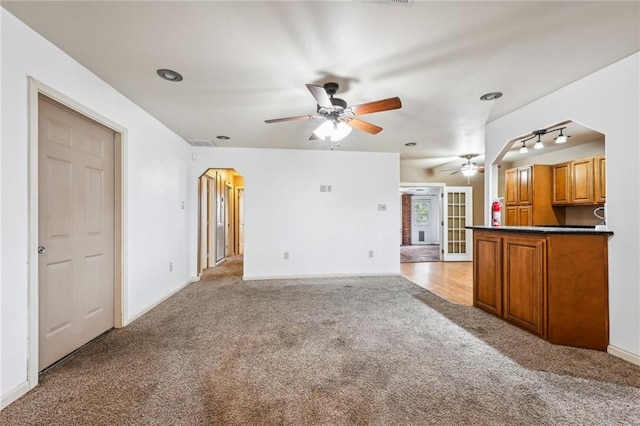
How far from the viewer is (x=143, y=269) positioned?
10.9ft

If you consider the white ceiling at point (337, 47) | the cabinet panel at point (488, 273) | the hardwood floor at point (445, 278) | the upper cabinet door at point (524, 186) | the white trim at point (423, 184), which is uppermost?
the white ceiling at point (337, 47)

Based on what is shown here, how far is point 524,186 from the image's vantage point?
5387 millimetres

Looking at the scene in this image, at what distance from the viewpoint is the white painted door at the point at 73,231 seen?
6.82 feet

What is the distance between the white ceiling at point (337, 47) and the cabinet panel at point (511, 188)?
2.98m

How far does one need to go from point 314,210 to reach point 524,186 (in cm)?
406

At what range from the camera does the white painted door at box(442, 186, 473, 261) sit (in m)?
7.38

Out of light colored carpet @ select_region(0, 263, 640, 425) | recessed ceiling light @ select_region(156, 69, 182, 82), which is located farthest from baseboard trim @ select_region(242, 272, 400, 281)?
recessed ceiling light @ select_region(156, 69, 182, 82)

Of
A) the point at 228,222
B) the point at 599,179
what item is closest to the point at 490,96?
the point at 599,179

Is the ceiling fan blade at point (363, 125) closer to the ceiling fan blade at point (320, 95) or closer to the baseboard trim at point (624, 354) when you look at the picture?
the ceiling fan blade at point (320, 95)

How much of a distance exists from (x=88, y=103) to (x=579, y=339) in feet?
15.6

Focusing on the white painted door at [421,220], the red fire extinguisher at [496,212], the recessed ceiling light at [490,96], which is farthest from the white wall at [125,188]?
the white painted door at [421,220]

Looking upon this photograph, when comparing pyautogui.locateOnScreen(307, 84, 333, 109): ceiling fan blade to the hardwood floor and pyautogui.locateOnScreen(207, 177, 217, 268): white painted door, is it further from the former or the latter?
pyautogui.locateOnScreen(207, 177, 217, 268): white painted door

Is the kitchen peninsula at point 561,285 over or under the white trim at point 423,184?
under

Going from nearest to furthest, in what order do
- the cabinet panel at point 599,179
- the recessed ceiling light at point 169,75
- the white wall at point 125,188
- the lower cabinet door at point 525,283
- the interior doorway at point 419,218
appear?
the white wall at point 125,188
the recessed ceiling light at point 169,75
the lower cabinet door at point 525,283
the cabinet panel at point 599,179
the interior doorway at point 419,218
